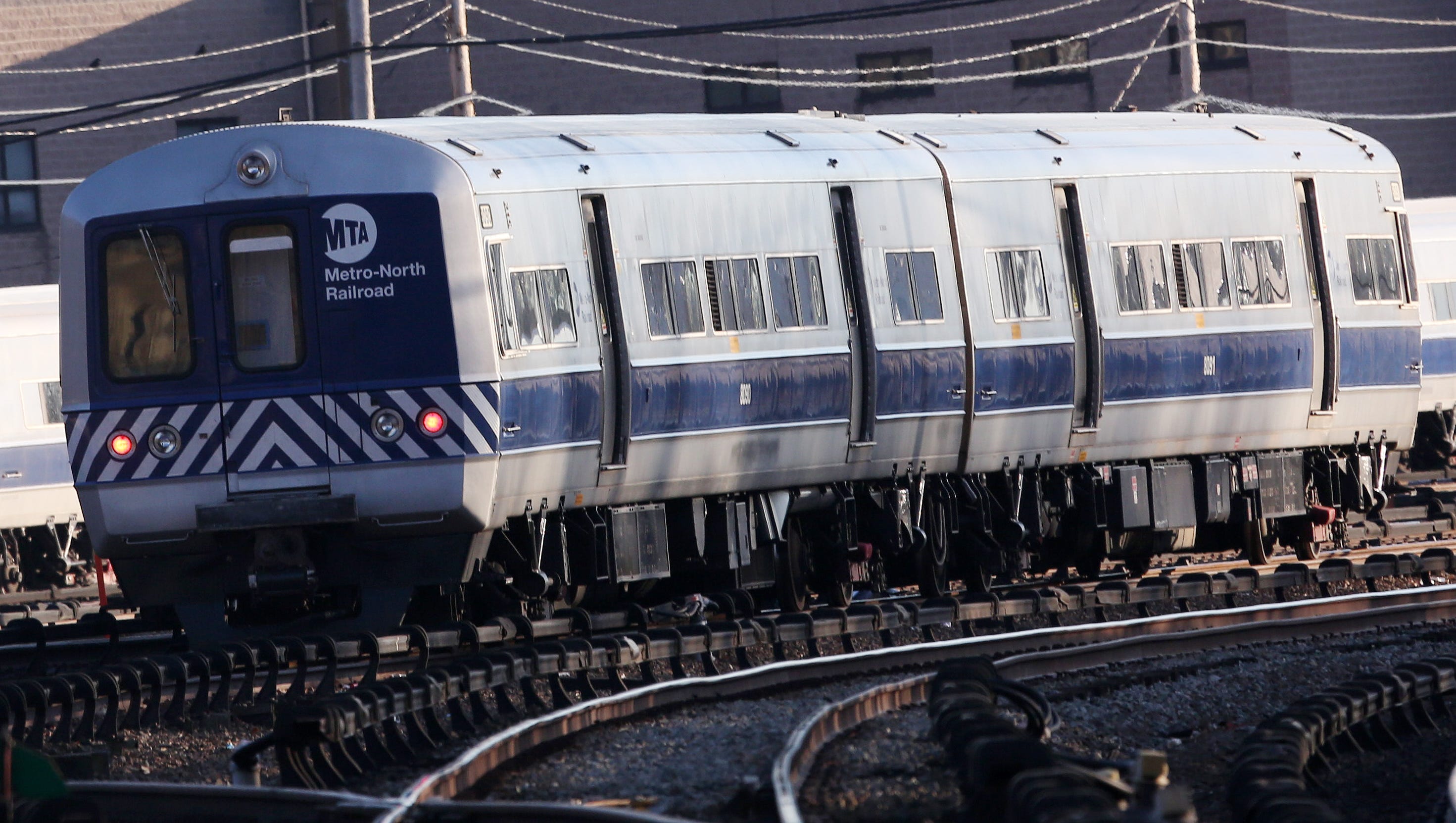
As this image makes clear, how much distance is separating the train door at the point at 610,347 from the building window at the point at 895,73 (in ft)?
97.5

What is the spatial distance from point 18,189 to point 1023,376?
100ft

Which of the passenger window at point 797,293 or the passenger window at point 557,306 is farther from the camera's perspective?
the passenger window at point 797,293

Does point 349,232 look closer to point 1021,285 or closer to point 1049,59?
point 1021,285

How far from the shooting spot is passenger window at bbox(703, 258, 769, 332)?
49.0ft

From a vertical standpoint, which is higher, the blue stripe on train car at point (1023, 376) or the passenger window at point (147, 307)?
the passenger window at point (147, 307)

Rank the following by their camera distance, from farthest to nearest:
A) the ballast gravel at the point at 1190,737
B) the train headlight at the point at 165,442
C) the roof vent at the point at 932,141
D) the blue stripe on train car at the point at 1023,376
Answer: the roof vent at the point at 932,141 < the blue stripe on train car at the point at 1023,376 < the train headlight at the point at 165,442 < the ballast gravel at the point at 1190,737

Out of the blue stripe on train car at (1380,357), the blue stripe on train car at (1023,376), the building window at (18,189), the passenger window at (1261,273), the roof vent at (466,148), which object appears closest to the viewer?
the roof vent at (466,148)

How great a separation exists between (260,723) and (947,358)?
685 centimetres

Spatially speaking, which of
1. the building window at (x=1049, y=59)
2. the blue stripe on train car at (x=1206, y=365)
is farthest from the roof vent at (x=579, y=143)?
the building window at (x=1049, y=59)

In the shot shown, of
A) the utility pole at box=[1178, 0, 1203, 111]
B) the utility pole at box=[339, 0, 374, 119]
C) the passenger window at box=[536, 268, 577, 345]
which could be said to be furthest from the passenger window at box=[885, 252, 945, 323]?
the utility pole at box=[1178, 0, 1203, 111]

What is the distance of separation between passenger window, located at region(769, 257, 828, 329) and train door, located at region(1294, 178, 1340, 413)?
16.8ft

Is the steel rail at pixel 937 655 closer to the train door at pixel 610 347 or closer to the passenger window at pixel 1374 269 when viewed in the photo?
the train door at pixel 610 347

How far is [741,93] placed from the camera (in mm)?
44469

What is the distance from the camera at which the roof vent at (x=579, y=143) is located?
1444 cm
